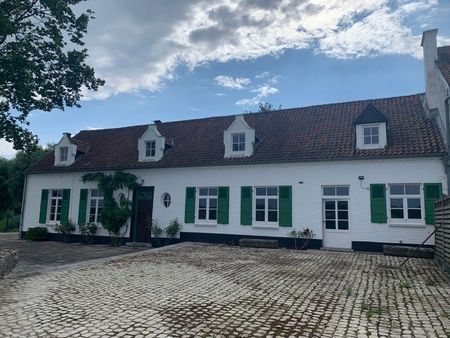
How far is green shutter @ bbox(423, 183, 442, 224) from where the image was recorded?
502 inches

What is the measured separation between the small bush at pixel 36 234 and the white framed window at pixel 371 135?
18.8 m

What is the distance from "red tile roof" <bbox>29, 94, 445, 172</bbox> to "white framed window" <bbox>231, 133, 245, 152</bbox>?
76cm

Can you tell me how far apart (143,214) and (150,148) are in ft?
12.7

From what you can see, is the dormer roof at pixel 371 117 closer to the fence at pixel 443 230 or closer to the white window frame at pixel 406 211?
the white window frame at pixel 406 211

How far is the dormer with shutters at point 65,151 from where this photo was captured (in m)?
21.5

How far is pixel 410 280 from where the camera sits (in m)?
8.42

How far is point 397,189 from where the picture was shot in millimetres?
13648

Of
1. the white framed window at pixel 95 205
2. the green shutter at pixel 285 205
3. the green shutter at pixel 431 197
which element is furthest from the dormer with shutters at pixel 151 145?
the green shutter at pixel 431 197

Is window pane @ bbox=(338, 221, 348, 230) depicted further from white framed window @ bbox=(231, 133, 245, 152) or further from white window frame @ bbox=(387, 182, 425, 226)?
white framed window @ bbox=(231, 133, 245, 152)

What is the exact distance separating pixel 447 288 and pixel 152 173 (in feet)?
47.4

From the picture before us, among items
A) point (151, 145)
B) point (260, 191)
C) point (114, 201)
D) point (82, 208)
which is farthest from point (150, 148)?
point (260, 191)

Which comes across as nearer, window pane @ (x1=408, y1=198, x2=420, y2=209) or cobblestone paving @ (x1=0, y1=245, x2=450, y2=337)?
cobblestone paving @ (x1=0, y1=245, x2=450, y2=337)

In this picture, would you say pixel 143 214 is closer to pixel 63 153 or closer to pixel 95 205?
pixel 95 205

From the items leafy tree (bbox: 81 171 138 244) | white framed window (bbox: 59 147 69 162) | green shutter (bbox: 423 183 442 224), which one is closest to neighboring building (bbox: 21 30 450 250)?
green shutter (bbox: 423 183 442 224)
